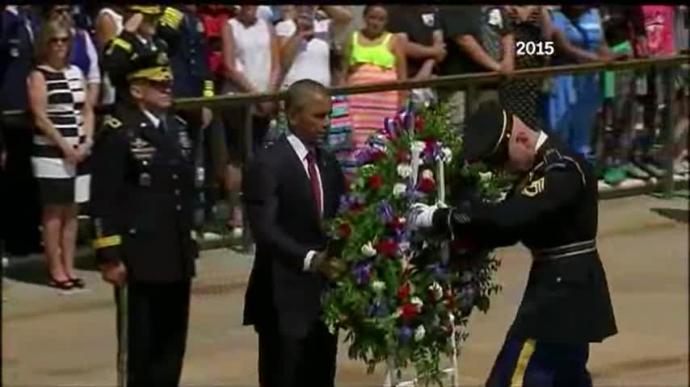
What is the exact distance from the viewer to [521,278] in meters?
8.72

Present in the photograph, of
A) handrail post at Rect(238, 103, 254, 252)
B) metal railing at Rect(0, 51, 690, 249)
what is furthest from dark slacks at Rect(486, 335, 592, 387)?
metal railing at Rect(0, 51, 690, 249)

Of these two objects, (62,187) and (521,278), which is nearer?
(521,278)

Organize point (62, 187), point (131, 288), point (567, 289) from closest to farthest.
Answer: point (567, 289), point (131, 288), point (62, 187)

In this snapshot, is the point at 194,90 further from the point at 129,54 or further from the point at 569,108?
the point at 569,108

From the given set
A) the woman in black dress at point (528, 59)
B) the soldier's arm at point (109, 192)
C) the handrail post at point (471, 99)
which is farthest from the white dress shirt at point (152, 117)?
the woman in black dress at point (528, 59)

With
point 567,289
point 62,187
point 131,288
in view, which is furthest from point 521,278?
point 62,187

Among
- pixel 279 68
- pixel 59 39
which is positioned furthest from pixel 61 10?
pixel 279 68

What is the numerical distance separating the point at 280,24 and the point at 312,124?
2.50 meters

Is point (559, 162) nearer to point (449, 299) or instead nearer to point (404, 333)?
point (449, 299)

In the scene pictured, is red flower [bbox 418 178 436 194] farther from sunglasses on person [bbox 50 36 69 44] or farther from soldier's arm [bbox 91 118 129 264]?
sunglasses on person [bbox 50 36 69 44]

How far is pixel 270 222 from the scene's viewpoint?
8547 millimetres

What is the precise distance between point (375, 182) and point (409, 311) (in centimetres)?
50

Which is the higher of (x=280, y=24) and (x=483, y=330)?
(x=280, y=24)

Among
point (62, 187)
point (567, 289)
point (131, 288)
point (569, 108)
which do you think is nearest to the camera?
point (567, 289)
